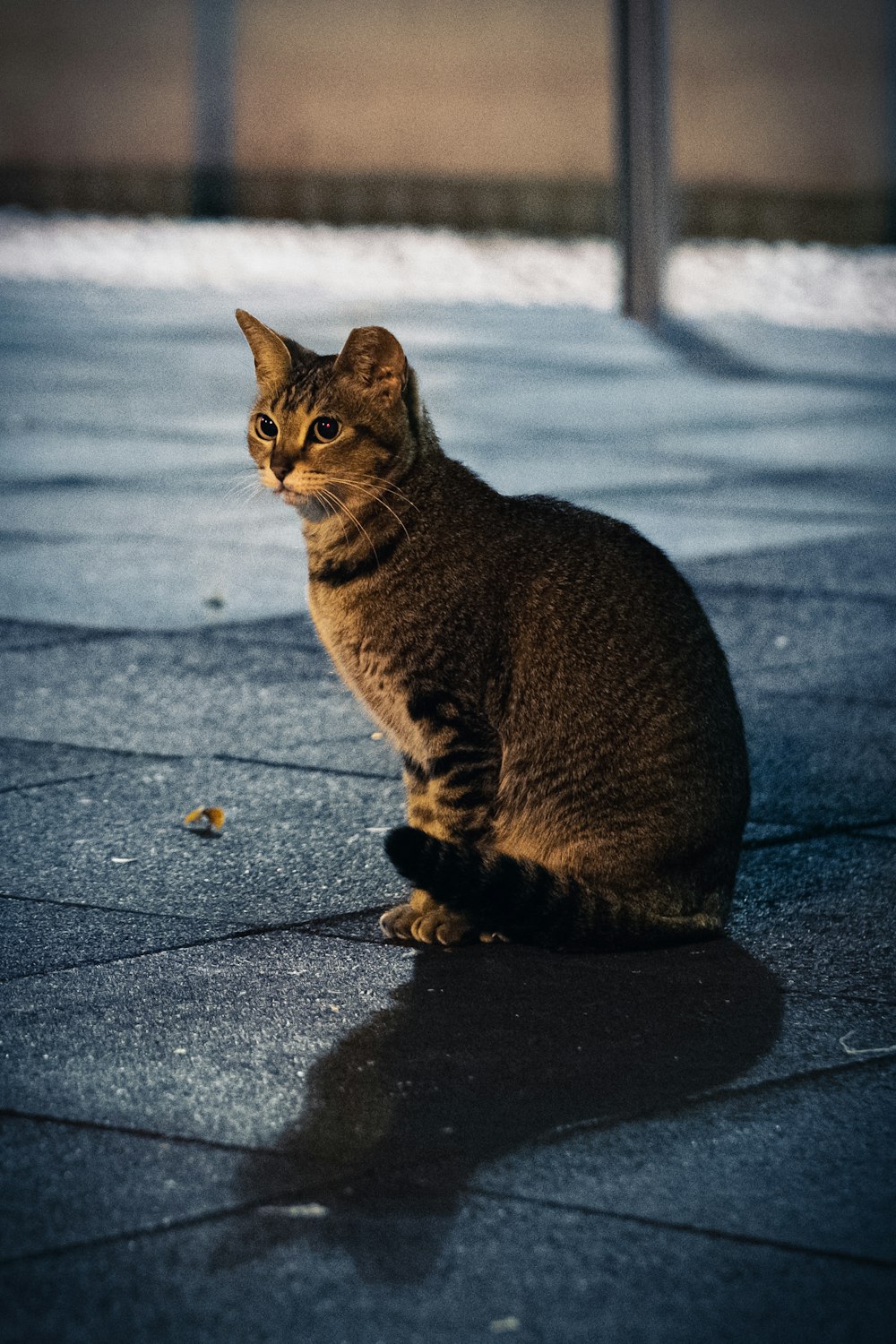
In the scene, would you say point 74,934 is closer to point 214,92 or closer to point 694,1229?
point 694,1229

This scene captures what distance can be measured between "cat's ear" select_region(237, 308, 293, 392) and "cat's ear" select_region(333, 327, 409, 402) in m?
0.16

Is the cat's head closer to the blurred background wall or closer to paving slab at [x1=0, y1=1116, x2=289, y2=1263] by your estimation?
paving slab at [x1=0, y1=1116, x2=289, y2=1263]

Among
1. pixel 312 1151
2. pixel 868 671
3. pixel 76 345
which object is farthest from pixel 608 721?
pixel 76 345

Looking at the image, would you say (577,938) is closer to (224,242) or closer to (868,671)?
(868,671)

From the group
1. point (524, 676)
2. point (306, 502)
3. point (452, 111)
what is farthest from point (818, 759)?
point (452, 111)

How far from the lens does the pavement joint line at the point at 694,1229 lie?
2801mm

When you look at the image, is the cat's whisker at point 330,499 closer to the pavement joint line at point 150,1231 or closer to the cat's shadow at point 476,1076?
the cat's shadow at point 476,1076

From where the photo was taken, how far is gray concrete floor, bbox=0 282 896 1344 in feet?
8.96

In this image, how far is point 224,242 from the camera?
82.3 feet

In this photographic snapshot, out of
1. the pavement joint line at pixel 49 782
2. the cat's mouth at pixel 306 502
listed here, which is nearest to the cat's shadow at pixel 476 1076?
the cat's mouth at pixel 306 502

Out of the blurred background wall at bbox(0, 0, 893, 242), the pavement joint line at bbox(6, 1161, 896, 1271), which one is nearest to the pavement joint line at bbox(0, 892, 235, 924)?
the pavement joint line at bbox(6, 1161, 896, 1271)

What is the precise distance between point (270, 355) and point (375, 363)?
303 millimetres

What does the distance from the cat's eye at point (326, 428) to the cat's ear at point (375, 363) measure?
11cm

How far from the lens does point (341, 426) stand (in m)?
4.30
